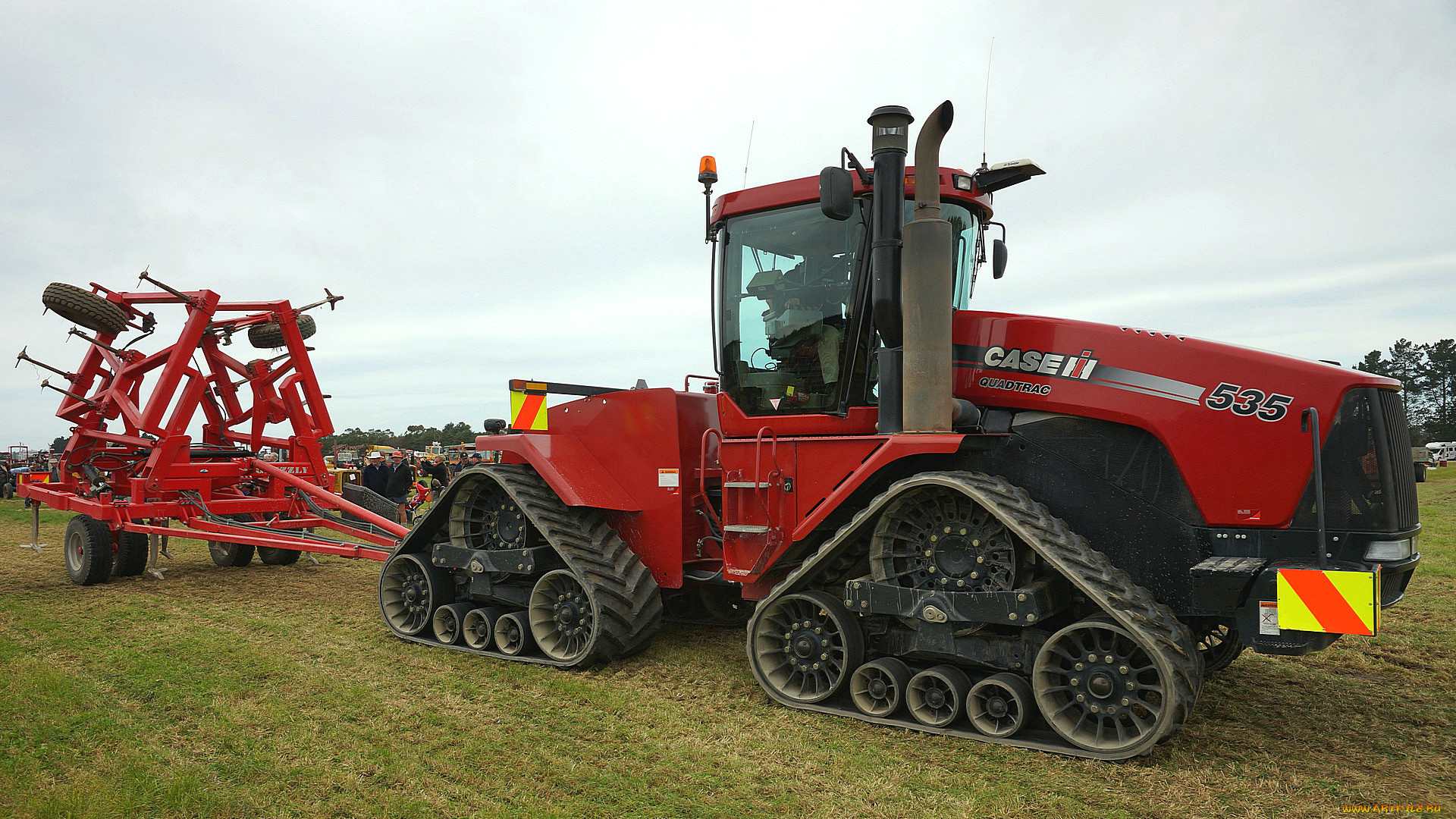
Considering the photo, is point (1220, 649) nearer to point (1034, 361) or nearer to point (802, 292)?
point (1034, 361)

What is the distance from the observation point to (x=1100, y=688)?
4.25m

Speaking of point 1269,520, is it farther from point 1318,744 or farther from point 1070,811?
point 1070,811

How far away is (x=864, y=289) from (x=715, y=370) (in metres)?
1.25

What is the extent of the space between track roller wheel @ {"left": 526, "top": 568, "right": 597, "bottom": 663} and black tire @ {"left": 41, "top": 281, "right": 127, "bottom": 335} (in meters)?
6.64

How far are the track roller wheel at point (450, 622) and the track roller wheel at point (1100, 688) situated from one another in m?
4.18

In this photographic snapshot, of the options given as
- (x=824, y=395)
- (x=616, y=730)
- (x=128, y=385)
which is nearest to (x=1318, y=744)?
(x=824, y=395)

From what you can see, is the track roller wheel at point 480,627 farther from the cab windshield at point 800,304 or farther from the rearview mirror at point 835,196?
the rearview mirror at point 835,196

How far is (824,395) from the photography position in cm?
554

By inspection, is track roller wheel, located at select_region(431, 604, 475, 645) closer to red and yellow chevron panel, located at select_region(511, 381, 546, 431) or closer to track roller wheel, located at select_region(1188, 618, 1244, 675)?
red and yellow chevron panel, located at select_region(511, 381, 546, 431)

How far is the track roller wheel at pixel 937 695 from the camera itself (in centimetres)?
461

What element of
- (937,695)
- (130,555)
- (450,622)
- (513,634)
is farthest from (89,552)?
(937,695)

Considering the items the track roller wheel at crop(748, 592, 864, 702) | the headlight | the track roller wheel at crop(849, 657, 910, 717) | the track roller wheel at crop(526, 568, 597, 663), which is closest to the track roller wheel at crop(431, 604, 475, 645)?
the track roller wheel at crop(526, 568, 597, 663)

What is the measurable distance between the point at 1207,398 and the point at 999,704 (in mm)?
1831

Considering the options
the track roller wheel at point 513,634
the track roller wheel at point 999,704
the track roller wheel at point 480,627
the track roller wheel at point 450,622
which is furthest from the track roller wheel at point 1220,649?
the track roller wheel at point 450,622
